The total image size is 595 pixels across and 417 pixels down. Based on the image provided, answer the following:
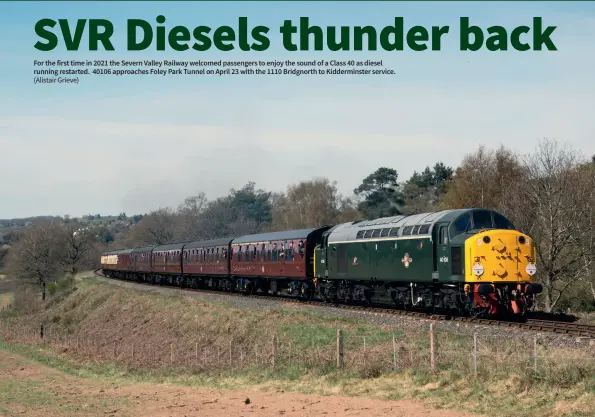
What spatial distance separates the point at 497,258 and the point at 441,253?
2313mm

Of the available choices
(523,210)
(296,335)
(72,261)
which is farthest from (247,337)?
(72,261)

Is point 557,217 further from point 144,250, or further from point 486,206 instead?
point 144,250

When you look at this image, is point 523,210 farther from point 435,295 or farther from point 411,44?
point 411,44

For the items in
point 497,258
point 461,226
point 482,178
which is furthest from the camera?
point 482,178

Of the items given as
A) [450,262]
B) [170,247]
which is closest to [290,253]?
[450,262]

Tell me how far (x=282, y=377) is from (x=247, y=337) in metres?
11.0

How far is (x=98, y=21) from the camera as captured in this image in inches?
1051

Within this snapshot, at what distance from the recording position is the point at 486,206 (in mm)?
66438

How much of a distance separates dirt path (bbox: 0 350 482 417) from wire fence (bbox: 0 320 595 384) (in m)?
2.25

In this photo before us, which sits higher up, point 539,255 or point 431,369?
point 539,255

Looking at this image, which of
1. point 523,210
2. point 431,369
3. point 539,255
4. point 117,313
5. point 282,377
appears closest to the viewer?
point 431,369

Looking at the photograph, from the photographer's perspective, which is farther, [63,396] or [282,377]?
[63,396]

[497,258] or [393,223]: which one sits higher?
[393,223]

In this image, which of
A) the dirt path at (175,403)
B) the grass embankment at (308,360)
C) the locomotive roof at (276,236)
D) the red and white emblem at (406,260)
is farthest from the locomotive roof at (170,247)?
the red and white emblem at (406,260)
